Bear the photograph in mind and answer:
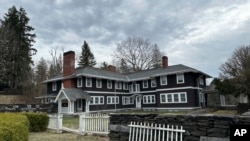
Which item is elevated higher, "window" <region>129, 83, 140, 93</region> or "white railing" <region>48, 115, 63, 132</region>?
"window" <region>129, 83, 140, 93</region>

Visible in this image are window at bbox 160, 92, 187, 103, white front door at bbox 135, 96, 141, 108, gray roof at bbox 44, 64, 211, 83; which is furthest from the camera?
white front door at bbox 135, 96, 141, 108

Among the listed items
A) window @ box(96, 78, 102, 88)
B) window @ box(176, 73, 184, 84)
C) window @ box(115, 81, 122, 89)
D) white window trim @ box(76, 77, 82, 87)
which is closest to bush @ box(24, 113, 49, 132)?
white window trim @ box(76, 77, 82, 87)

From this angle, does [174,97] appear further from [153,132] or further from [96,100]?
[153,132]

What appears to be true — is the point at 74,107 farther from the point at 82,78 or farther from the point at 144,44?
the point at 144,44

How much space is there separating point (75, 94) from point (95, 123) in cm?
1861

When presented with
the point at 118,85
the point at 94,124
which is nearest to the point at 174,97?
the point at 118,85

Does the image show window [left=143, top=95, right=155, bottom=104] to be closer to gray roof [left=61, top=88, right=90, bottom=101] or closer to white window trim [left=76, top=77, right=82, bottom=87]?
gray roof [left=61, top=88, right=90, bottom=101]

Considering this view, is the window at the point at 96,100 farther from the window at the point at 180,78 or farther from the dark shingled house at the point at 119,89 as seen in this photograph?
the window at the point at 180,78

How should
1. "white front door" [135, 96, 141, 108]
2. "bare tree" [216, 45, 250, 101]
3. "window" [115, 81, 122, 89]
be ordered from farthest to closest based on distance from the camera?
"white front door" [135, 96, 141, 108]
"window" [115, 81, 122, 89]
"bare tree" [216, 45, 250, 101]

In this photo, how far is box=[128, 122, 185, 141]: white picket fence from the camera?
233 inches

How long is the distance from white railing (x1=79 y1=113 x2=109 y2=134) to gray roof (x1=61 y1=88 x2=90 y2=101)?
17.1 metres

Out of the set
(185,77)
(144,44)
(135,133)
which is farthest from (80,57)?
(135,133)

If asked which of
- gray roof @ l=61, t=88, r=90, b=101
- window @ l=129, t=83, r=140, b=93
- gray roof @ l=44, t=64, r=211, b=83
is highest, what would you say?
gray roof @ l=44, t=64, r=211, b=83

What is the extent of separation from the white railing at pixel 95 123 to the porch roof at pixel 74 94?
17027mm
